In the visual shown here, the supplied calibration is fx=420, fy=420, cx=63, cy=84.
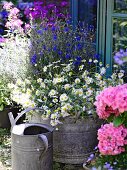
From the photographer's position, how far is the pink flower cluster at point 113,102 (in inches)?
129

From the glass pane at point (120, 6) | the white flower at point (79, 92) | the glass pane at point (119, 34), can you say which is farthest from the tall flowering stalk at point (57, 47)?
the white flower at point (79, 92)

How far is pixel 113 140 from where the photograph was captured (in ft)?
11.4

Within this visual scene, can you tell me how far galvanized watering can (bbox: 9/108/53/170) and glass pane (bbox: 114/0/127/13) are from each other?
1.86 m

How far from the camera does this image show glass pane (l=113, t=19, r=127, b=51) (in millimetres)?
5030

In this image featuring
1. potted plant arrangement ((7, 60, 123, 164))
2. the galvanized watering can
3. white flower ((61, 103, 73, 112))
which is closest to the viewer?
the galvanized watering can

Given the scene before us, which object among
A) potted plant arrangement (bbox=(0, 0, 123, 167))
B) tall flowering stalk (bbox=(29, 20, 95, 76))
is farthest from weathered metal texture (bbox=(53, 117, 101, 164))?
tall flowering stalk (bbox=(29, 20, 95, 76))

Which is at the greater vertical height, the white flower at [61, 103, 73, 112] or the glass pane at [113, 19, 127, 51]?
the glass pane at [113, 19, 127, 51]

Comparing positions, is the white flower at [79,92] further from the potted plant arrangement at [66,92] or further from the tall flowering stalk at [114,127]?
the tall flowering stalk at [114,127]

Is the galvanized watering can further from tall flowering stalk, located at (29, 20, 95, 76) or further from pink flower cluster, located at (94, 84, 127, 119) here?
tall flowering stalk, located at (29, 20, 95, 76)

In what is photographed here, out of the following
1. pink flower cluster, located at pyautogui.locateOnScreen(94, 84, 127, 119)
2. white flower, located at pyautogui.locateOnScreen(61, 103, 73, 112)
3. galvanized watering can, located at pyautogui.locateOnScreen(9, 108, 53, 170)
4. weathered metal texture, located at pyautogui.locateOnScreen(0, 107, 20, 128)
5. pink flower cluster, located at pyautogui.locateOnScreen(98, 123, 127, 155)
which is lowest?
weathered metal texture, located at pyautogui.locateOnScreen(0, 107, 20, 128)

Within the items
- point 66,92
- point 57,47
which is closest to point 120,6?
point 57,47

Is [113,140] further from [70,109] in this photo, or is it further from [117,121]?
[70,109]

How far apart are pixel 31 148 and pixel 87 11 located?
2.89 metres

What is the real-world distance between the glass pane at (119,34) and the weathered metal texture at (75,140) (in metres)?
1.31
